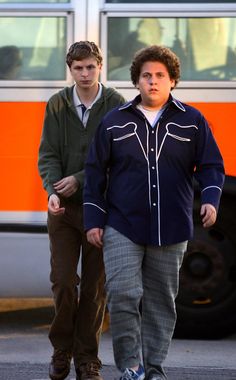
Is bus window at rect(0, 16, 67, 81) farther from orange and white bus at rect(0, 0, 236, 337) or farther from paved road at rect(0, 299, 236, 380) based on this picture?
paved road at rect(0, 299, 236, 380)

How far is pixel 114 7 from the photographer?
650cm

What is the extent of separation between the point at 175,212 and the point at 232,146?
1825mm

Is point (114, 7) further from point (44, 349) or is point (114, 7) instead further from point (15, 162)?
point (44, 349)

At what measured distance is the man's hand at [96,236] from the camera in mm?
4809

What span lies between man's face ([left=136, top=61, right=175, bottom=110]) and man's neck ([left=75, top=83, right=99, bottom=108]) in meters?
0.37

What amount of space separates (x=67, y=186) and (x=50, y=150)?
0.23m

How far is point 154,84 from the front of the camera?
4.78 m

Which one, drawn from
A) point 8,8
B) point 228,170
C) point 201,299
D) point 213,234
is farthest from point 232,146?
point 8,8

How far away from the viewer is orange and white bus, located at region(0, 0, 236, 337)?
649 cm

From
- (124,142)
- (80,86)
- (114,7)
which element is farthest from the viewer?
(114,7)

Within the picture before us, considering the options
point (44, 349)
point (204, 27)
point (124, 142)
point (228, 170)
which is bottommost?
point (44, 349)

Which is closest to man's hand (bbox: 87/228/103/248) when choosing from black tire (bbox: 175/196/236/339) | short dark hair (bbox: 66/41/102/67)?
short dark hair (bbox: 66/41/102/67)

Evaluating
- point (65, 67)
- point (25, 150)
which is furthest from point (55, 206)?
point (65, 67)

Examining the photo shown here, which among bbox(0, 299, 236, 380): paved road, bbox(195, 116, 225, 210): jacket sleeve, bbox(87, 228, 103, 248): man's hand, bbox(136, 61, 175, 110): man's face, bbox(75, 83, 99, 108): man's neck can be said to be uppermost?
bbox(136, 61, 175, 110): man's face
